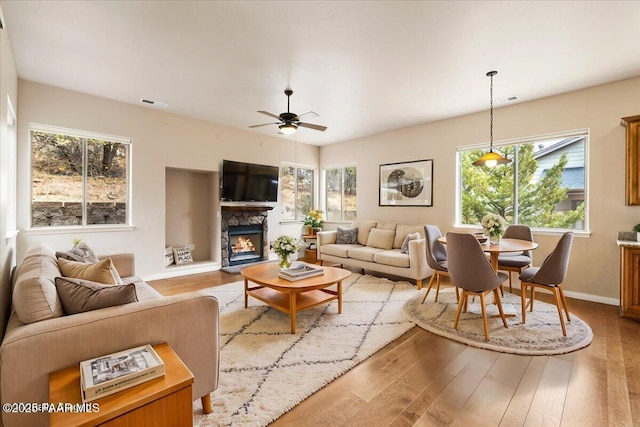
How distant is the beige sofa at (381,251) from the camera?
4.31m

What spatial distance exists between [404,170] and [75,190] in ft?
18.0

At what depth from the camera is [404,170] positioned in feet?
18.8

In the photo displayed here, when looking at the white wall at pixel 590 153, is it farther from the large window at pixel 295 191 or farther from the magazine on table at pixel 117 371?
the magazine on table at pixel 117 371

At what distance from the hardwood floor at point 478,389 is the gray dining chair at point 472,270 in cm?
50

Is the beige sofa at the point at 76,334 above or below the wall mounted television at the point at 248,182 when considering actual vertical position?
below

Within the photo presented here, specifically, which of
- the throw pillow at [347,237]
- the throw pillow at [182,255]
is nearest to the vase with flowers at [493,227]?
the throw pillow at [347,237]

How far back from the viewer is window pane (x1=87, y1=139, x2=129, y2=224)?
169 inches

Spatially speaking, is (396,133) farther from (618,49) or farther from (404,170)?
(618,49)

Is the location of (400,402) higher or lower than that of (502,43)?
lower

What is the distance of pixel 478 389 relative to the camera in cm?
195

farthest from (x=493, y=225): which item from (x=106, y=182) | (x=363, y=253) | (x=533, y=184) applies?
(x=106, y=182)

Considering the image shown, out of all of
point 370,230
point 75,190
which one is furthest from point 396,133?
point 75,190

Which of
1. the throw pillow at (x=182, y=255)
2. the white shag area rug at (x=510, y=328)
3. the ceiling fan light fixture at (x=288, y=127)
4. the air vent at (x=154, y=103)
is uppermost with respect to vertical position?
the air vent at (x=154, y=103)

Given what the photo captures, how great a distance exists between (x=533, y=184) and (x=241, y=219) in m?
5.09
